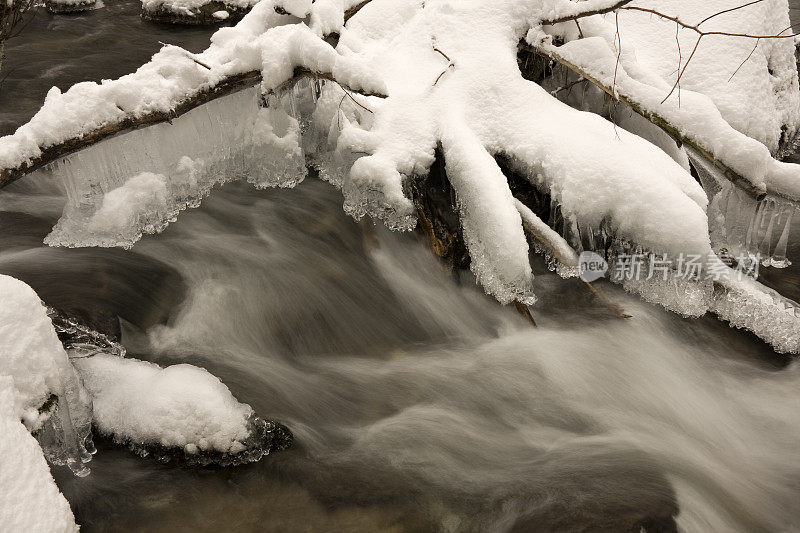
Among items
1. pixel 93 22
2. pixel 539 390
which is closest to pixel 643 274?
pixel 539 390

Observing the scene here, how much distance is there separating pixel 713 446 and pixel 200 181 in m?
3.03

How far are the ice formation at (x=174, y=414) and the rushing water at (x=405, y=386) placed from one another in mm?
99

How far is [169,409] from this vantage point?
8.59 ft

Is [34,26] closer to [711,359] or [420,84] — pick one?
[420,84]

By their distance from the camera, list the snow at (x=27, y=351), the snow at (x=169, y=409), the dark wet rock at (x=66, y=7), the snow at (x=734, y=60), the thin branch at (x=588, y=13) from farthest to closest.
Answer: the dark wet rock at (x=66, y=7)
the snow at (x=734, y=60)
the thin branch at (x=588, y=13)
the snow at (x=169, y=409)
the snow at (x=27, y=351)

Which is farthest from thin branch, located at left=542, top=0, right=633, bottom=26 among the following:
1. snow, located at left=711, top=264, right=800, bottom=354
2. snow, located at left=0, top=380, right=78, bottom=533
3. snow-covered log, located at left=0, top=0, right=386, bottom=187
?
snow, located at left=0, top=380, right=78, bottom=533

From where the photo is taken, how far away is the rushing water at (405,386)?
8.84 ft

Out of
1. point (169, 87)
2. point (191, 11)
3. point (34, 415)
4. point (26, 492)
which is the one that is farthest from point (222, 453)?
point (191, 11)

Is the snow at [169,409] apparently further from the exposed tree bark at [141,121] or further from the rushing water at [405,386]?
the exposed tree bark at [141,121]

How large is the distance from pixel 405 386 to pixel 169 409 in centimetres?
119

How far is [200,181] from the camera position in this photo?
3.63 m

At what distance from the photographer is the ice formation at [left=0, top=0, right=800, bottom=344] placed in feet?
10.2

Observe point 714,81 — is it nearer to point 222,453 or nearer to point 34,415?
point 222,453

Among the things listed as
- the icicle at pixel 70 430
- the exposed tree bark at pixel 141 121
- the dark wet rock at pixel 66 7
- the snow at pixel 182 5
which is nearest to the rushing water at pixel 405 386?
the icicle at pixel 70 430
